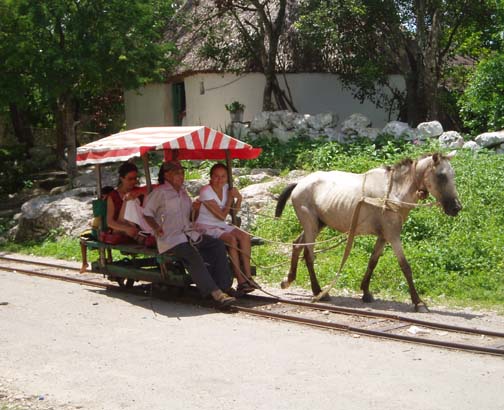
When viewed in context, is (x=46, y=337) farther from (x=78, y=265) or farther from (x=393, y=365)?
(x=78, y=265)

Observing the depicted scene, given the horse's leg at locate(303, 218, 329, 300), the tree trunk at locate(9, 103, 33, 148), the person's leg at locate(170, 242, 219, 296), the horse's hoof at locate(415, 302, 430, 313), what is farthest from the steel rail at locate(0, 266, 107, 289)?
the tree trunk at locate(9, 103, 33, 148)

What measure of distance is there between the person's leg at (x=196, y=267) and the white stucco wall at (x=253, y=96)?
13.0 m

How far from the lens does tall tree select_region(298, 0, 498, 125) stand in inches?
768

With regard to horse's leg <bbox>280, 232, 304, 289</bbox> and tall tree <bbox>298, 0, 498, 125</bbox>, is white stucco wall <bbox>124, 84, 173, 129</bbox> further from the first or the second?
horse's leg <bbox>280, 232, 304, 289</bbox>

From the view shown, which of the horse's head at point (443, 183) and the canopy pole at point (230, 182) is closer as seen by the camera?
the horse's head at point (443, 183)

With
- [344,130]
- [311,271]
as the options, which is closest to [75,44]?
[344,130]

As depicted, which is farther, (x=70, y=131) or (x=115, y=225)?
(x=70, y=131)

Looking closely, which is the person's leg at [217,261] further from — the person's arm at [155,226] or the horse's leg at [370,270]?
the horse's leg at [370,270]

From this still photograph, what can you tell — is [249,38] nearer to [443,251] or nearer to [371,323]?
[443,251]

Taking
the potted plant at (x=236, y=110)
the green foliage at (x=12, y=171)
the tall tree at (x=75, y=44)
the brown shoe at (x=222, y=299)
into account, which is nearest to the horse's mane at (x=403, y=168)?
the brown shoe at (x=222, y=299)

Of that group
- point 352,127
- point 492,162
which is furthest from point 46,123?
point 492,162

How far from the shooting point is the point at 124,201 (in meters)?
11.2

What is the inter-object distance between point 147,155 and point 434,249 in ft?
14.6

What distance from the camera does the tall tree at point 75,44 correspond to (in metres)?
19.1
